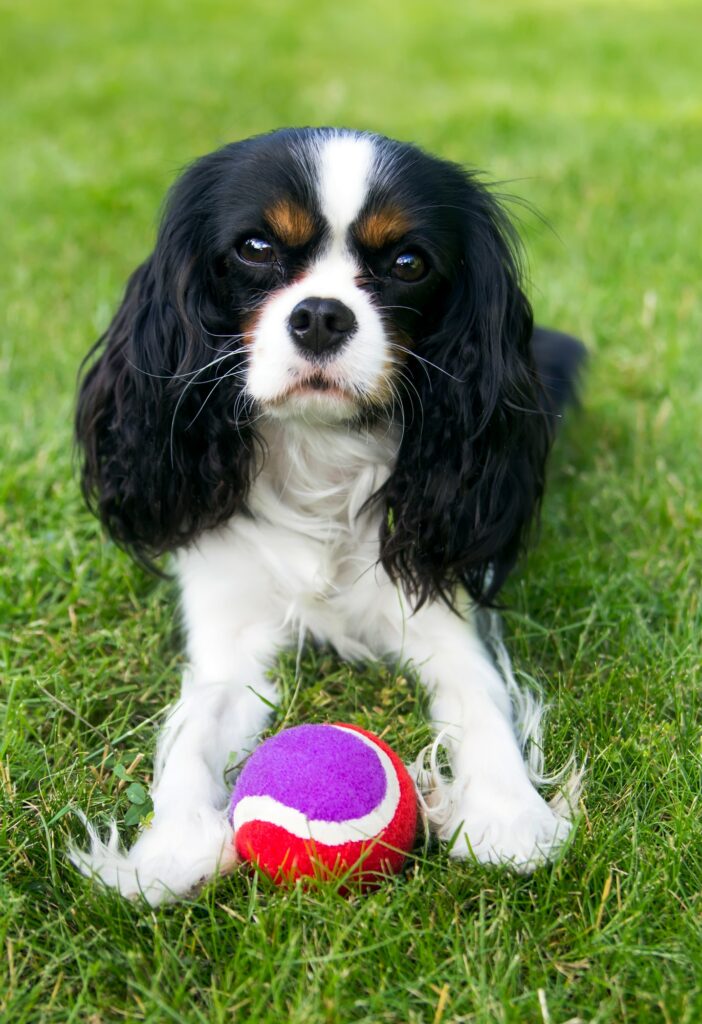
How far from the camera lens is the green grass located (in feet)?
4.79

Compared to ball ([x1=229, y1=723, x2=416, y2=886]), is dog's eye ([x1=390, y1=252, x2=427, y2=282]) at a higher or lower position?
higher

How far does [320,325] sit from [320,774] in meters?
0.79

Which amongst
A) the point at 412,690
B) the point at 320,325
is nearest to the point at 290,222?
the point at 320,325

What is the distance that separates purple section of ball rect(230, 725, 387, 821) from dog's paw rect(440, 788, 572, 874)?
0.18m

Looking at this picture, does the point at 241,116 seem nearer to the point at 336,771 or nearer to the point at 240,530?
the point at 240,530

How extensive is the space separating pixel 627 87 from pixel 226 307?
654 cm

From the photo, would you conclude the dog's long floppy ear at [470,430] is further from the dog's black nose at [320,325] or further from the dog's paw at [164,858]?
the dog's paw at [164,858]

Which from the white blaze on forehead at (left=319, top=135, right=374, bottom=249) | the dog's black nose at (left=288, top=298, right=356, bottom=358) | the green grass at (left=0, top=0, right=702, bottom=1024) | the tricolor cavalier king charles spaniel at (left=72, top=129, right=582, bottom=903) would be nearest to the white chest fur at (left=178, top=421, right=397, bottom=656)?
the tricolor cavalier king charles spaniel at (left=72, top=129, right=582, bottom=903)

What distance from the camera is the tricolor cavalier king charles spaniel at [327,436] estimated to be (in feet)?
6.52

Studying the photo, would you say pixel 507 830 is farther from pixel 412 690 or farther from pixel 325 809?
pixel 412 690

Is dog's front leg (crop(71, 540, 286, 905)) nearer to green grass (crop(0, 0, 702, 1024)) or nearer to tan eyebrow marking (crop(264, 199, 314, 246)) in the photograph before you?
green grass (crop(0, 0, 702, 1024))

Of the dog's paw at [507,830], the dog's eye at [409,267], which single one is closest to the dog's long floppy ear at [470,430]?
the dog's eye at [409,267]

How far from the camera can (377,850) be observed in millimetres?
1621

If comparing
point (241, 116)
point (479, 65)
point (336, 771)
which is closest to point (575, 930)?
point (336, 771)
